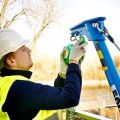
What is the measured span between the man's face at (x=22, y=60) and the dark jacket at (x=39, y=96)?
Result: 140 mm

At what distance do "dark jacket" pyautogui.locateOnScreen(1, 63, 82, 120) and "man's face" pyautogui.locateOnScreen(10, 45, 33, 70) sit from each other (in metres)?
0.14

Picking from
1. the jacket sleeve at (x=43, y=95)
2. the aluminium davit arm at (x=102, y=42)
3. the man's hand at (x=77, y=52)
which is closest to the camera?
the jacket sleeve at (x=43, y=95)

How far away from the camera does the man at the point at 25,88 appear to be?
160 centimetres

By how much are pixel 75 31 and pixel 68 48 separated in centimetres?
21

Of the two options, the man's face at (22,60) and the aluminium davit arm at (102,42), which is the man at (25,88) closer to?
the man's face at (22,60)

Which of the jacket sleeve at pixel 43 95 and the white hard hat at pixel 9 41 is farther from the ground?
the white hard hat at pixel 9 41

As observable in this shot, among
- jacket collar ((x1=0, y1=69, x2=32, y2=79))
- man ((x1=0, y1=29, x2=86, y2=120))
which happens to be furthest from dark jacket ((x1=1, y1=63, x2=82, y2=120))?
jacket collar ((x1=0, y1=69, x2=32, y2=79))

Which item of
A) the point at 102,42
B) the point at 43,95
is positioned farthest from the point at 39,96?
the point at 102,42

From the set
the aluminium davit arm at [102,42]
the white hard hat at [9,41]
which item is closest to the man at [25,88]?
the white hard hat at [9,41]

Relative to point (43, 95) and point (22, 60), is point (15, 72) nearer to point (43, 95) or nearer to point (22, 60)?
point (22, 60)

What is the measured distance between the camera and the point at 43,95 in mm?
1598

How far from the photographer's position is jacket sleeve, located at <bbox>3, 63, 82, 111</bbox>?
1.59 m

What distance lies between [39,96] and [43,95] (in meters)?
0.02

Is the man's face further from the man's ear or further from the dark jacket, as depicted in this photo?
the dark jacket
